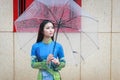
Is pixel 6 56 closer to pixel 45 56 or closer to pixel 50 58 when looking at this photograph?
pixel 45 56

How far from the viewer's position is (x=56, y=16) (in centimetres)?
505

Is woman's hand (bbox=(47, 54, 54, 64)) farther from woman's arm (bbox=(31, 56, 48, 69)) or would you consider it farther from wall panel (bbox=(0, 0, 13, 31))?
wall panel (bbox=(0, 0, 13, 31))

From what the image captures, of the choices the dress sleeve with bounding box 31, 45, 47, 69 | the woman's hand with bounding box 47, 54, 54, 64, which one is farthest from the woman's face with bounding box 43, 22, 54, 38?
the woman's hand with bounding box 47, 54, 54, 64

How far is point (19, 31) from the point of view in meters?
5.26

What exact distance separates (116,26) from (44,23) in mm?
Result: 3375

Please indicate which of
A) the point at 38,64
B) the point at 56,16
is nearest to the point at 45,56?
the point at 38,64

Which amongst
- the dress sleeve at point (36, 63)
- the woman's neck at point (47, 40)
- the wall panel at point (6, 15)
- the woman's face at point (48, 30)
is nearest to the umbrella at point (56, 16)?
the woman's face at point (48, 30)

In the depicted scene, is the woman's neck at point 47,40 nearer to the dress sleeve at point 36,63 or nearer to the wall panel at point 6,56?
the dress sleeve at point 36,63

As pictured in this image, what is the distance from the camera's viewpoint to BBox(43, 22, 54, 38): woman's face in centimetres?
499

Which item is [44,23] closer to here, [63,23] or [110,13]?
[63,23]

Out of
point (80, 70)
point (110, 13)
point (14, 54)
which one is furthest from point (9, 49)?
point (110, 13)

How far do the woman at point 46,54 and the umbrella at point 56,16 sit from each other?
0.12 metres

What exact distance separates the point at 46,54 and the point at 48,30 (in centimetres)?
32

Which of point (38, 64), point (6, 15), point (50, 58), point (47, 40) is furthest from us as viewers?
point (6, 15)
